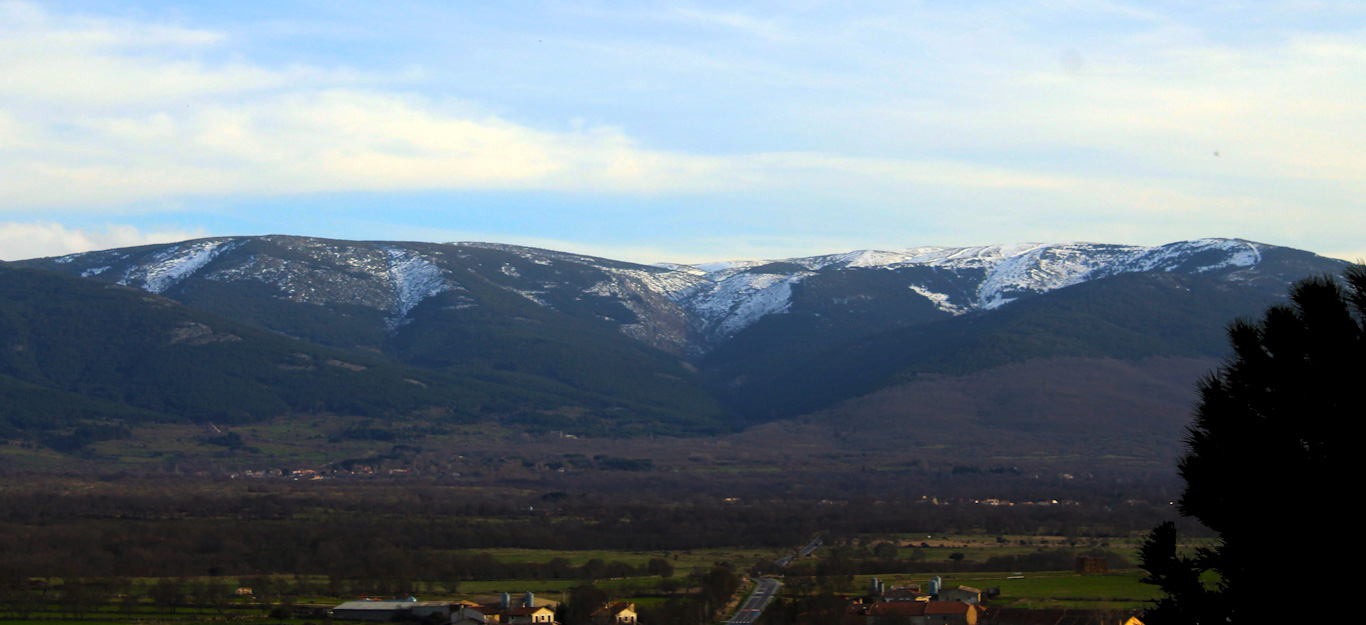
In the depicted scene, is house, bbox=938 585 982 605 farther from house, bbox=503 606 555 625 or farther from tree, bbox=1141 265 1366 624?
tree, bbox=1141 265 1366 624

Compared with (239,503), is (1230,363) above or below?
above

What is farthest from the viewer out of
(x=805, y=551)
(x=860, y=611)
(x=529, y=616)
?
(x=805, y=551)

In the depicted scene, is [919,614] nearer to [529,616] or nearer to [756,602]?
[756,602]

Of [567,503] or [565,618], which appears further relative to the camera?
[567,503]

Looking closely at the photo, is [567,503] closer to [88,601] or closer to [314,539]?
[314,539]

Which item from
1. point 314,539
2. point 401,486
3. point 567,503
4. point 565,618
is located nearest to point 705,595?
point 565,618

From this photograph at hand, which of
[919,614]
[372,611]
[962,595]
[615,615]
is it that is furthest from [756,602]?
[372,611]
